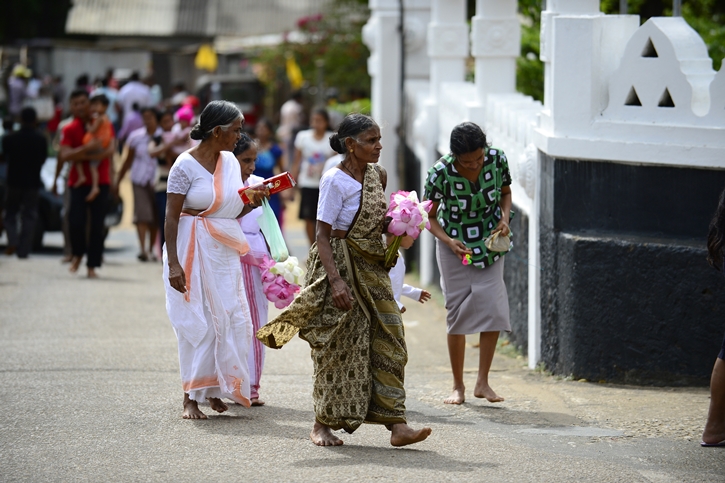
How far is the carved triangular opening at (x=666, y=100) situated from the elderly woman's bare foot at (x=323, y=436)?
3.06m

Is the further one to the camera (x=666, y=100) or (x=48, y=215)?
(x=48, y=215)

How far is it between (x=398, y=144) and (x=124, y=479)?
32.4 feet

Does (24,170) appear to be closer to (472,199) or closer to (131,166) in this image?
Result: (131,166)

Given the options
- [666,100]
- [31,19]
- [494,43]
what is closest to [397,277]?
[666,100]

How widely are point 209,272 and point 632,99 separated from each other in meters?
2.97

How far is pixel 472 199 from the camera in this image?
6793 mm

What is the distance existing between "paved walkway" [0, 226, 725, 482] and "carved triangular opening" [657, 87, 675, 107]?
71.5 inches

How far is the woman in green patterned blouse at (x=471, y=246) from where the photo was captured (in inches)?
267

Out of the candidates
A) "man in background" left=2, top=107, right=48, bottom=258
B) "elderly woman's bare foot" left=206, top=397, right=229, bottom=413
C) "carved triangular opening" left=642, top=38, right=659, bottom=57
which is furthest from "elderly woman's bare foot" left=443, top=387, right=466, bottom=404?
"man in background" left=2, top=107, right=48, bottom=258

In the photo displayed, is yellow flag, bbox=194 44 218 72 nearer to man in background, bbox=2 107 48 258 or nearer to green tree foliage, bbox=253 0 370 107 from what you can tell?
green tree foliage, bbox=253 0 370 107

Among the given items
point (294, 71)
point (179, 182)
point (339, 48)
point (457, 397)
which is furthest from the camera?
point (294, 71)

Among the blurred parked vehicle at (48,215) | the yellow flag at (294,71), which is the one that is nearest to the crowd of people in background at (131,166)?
the blurred parked vehicle at (48,215)

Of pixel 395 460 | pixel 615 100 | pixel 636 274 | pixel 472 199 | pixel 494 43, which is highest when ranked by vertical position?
pixel 494 43

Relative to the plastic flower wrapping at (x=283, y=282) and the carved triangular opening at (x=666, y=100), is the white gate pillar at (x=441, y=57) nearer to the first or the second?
the carved triangular opening at (x=666, y=100)
